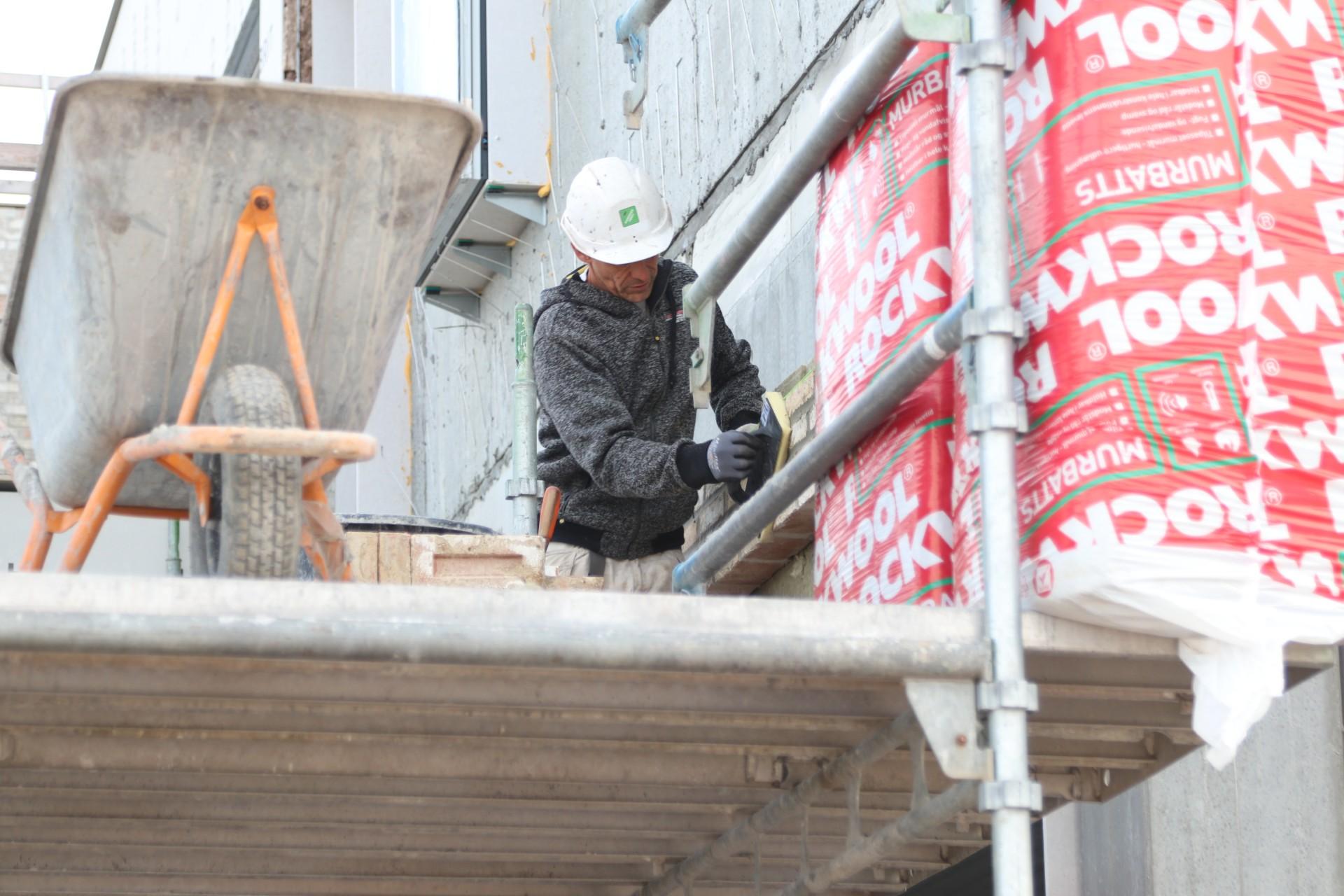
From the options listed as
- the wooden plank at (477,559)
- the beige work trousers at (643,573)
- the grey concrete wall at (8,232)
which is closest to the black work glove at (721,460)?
the beige work trousers at (643,573)

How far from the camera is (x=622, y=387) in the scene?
656 cm

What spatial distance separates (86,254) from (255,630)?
4.32ft

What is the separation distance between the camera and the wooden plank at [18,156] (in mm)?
14742

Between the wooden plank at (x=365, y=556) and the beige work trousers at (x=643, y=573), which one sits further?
the wooden plank at (x=365, y=556)

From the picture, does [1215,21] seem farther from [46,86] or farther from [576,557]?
[46,86]

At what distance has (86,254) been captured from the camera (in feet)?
15.0

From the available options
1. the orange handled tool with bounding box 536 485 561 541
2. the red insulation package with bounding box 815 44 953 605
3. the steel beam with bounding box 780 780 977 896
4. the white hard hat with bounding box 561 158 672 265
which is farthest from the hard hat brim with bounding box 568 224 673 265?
the steel beam with bounding box 780 780 977 896

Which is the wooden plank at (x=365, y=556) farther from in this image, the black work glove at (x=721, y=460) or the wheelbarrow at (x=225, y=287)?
the wheelbarrow at (x=225, y=287)

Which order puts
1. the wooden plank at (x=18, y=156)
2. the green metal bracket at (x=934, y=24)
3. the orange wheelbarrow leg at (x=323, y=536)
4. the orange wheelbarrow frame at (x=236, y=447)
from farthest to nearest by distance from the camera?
the wooden plank at (x=18, y=156) → the orange wheelbarrow leg at (x=323, y=536) → the orange wheelbarrow frame at (x=236, y=447) → the green metal bracket at (x=934, y=24)

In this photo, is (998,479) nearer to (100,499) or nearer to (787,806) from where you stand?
(787,806)

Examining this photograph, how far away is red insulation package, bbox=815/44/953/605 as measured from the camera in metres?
4.34

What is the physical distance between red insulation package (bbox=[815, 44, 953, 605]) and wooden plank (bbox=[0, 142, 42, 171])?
10.5 metres

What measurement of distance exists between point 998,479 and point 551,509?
3.15 metres

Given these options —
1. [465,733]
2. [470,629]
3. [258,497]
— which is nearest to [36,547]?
[258,497]
